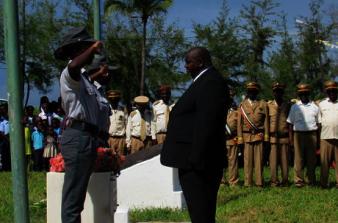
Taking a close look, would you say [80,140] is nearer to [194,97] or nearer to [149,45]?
[194,97]

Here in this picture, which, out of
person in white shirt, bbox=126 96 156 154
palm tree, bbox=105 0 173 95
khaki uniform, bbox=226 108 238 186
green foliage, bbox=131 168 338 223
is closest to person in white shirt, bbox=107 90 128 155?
person in white shirt, bbox=126 96 156 154

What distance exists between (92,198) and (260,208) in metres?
3.52

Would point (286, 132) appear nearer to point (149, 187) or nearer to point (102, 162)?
point (149, 187)

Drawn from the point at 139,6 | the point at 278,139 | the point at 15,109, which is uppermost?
the point at 139,6

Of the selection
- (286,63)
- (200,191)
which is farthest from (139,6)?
(200,191)

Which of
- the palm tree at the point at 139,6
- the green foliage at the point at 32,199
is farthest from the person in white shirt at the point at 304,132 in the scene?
the palm tree at the point at 139,6

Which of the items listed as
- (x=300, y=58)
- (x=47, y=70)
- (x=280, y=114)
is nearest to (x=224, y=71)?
(x=300, y=58)

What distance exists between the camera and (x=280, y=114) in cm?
1186

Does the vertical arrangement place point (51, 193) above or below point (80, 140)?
below

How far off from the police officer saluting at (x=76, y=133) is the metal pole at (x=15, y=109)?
540 millimetres

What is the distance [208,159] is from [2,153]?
1297cm

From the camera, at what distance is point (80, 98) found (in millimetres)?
5398

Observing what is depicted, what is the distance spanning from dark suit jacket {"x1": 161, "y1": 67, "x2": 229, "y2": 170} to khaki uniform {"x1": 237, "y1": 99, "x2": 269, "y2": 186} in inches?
255

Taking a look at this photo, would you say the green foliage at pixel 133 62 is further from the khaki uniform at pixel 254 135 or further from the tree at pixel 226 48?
the khaki uniform at pixel 254 135
